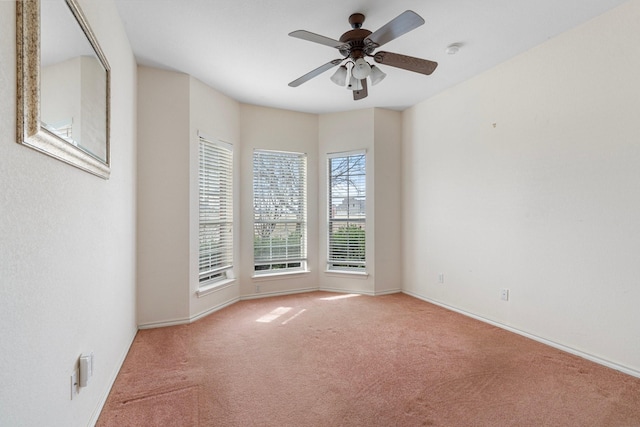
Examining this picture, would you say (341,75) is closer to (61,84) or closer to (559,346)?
(61,84)

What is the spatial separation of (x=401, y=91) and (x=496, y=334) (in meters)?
3.00

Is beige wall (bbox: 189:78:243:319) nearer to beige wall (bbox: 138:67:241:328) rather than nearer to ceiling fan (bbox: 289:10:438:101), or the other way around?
beige wall (bbox: 138:67:241:328)

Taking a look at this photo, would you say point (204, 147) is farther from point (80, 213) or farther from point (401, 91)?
point (401, 91)

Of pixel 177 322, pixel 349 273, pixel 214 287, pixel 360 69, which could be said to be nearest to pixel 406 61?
pixel 360 69

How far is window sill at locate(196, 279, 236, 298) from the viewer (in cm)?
364

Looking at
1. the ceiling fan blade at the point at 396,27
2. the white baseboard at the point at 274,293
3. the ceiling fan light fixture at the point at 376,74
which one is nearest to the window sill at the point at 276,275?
the white baseboard at the point at 274,293

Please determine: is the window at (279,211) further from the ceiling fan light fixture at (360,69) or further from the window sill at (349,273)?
the ceiling fan light fixture at (360,69)

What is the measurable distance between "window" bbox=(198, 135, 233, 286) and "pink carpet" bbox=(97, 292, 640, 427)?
2.52 ft

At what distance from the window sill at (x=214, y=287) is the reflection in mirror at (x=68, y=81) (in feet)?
6.96

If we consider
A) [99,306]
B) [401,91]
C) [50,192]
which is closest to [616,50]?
[401,91]

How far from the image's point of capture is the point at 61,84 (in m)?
1.34

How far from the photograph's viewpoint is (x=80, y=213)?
5.34 ft

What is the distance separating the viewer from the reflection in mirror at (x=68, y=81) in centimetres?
122

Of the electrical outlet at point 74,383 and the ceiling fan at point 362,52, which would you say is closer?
the electrical outlet at point 74,383
